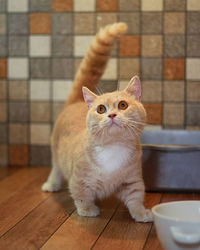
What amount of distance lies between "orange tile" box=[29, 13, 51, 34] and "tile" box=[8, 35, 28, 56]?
7 cm

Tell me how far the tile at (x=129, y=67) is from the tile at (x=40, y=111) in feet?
1.50

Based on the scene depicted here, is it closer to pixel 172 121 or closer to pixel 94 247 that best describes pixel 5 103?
pixel 172 121

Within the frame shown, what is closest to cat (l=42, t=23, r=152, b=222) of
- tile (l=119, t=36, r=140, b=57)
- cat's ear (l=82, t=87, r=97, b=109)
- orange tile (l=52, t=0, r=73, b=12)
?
cat's ear (l=82, t=87, r=97, b=109)

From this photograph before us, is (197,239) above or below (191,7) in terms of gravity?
below

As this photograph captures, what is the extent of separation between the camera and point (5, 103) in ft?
7.33

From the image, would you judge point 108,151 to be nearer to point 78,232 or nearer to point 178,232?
point 78,232

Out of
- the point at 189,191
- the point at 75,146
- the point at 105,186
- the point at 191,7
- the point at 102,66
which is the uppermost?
the point at 191,7

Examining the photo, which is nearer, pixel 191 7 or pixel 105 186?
pixel 105 186

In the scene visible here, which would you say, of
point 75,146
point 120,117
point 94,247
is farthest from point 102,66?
point 94,247

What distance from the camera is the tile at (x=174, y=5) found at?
80.1 inches

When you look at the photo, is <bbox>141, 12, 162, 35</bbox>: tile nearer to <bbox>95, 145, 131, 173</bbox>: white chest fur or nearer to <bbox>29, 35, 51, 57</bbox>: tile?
<bbox>29, 35, 51, 57</bbox>: tile

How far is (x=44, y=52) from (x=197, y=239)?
60.7 inches

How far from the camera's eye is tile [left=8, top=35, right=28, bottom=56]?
219 centimetres

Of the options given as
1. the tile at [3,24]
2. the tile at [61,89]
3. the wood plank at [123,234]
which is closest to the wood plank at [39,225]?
the wood plank at [123,234]
